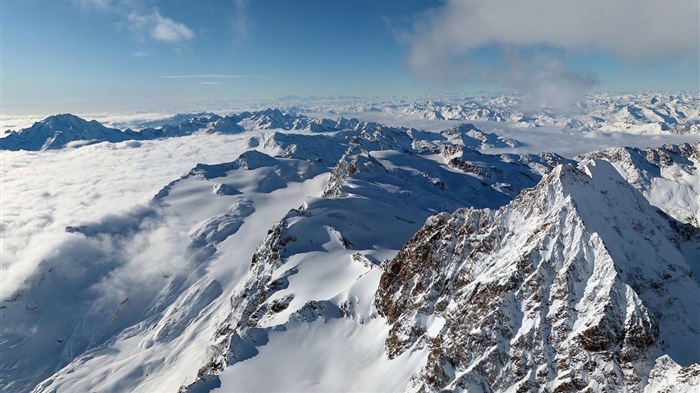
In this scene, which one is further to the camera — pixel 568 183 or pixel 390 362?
pixel 390 362

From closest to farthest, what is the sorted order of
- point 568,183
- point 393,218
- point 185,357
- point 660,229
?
point 568,183
point 660,229
point 393,218
point 185,357

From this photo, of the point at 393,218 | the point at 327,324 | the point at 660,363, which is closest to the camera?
the point at 660,363

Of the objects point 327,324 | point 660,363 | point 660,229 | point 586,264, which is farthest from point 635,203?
point 327,324

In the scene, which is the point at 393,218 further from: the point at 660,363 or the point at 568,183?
the point at 660,363

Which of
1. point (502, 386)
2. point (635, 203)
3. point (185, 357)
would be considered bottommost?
point (185, 357)

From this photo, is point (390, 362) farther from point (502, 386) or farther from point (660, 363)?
point (660, 363)

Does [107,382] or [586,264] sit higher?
[586,264]

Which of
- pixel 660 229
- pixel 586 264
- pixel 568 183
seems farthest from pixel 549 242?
pixel 660 229
